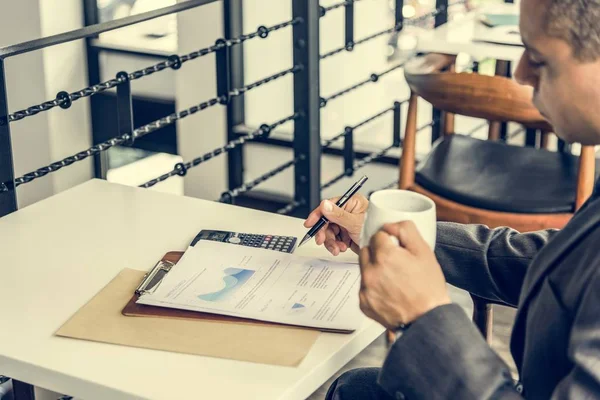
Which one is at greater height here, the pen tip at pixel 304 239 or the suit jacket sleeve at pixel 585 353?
the suit jacket sleeve at pixel 585 353

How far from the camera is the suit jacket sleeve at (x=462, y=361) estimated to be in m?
0.86

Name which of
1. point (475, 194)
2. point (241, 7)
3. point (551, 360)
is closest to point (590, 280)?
point (551, 360)

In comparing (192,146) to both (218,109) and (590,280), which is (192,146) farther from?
(590,280)

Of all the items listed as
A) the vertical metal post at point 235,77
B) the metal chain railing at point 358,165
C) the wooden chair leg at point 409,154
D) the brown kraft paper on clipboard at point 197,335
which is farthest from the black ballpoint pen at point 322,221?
the vertical metal post at point 235,77

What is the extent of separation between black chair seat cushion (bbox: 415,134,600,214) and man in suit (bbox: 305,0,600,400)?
1.27 metres

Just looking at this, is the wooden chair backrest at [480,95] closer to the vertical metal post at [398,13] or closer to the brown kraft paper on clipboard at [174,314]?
the vertical metal post at [398,13]

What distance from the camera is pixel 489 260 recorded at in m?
1.30

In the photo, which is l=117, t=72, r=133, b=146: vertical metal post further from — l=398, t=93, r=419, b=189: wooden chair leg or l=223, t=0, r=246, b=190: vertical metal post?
l=223, t=0, r=246, b=190: vertical metal post

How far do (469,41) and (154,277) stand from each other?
6.12 feet

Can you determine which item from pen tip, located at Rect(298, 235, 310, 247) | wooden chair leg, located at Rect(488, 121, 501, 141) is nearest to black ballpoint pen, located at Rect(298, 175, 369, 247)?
pen tip, located at Rect(298, 235, 310, 247)

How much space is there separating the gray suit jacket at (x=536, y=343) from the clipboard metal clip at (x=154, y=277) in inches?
14.0

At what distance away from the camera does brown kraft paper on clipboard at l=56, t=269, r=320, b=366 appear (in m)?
1.04

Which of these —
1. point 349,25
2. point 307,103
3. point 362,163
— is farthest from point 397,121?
point 307,103

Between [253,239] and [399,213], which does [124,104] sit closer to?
[253,239]
